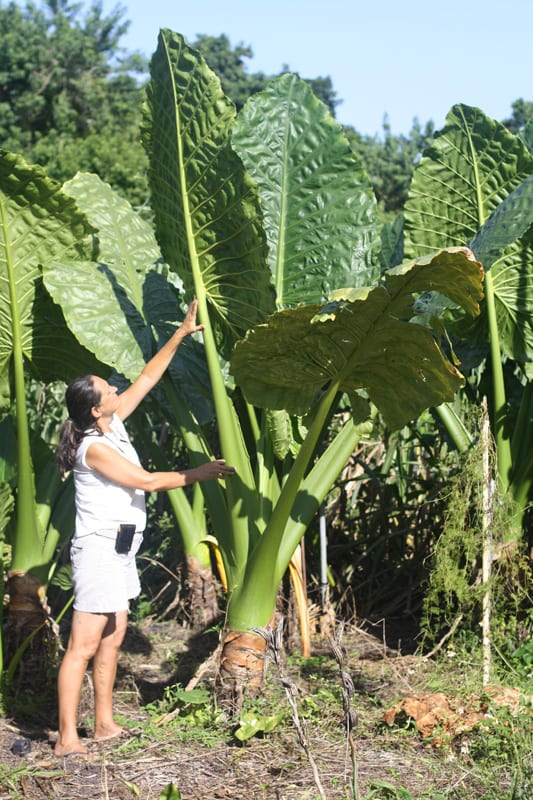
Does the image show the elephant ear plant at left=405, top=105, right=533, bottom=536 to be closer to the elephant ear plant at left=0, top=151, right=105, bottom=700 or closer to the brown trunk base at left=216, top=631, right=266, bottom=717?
the brown trunk base at left=216, top=631, right=266, bottom=717

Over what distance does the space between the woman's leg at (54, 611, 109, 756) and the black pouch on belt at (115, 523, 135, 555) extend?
9.2 inches

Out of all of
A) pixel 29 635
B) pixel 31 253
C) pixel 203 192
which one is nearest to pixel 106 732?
pixel 29 635

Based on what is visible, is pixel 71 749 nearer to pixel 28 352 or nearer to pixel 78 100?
pixel 28 352

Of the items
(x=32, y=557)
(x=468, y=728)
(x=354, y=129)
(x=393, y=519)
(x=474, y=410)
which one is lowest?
(x=468, y=728)

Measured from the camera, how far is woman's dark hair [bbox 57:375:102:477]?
310 centimetres

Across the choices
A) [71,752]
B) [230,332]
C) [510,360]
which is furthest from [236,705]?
[510,360]

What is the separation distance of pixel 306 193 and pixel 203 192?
511mm

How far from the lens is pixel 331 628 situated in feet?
13.9

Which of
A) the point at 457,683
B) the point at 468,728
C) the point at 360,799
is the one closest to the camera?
the point at 360,799

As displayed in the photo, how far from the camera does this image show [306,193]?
392 cm

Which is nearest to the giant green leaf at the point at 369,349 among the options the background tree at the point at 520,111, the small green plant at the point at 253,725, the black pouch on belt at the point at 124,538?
the black pouch on belt at the point at 124,538

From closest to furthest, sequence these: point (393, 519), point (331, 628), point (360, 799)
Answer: point (360, 799), point (331, 628), point (393, 519)

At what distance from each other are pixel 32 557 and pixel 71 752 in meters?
0.91

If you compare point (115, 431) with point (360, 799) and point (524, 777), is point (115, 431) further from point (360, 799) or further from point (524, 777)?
point (524, 777)
